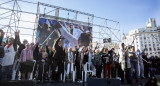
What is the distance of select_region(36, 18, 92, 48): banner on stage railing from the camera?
30.5 feet

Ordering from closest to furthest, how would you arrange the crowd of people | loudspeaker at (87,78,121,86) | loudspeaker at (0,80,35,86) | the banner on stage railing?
loudspeaker at (0,80,35,86) → loudspeaker at (87,78,121,86) → the crowd of people → the banner on stage railing

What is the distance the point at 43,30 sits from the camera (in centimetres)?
927

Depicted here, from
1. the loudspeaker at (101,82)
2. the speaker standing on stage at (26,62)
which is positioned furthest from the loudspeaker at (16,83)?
the speaker standing on stage at (26,62)

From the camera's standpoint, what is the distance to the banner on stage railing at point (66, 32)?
9305 mm

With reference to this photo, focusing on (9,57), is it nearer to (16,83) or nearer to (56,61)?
(56,61)

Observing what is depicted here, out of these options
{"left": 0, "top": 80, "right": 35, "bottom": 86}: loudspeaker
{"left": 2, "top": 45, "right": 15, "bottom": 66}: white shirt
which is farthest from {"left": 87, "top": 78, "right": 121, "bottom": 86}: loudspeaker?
{"left": 2, "top": 45, "right": 15, "bottom": 66}: white shirt

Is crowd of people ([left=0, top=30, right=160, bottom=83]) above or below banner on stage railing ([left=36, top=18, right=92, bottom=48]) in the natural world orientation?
below

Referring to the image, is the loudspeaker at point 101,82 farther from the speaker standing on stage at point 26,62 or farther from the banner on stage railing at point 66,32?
the banner on stage railing at point 66,32

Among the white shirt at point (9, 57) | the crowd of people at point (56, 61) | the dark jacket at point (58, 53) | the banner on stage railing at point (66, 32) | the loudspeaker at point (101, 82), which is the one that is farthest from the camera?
the banner on stage railing at point (66, 32)

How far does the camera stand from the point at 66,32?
33.3 ft

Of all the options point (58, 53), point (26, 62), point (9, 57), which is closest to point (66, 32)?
point (58, 53)

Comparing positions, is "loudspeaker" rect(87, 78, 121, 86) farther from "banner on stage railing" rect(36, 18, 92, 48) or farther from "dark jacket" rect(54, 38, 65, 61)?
"banner on stage railing" rect(36, 18, 92, 48)

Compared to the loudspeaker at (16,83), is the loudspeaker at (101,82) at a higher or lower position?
lower

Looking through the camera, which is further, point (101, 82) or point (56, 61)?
point (56, 61)
